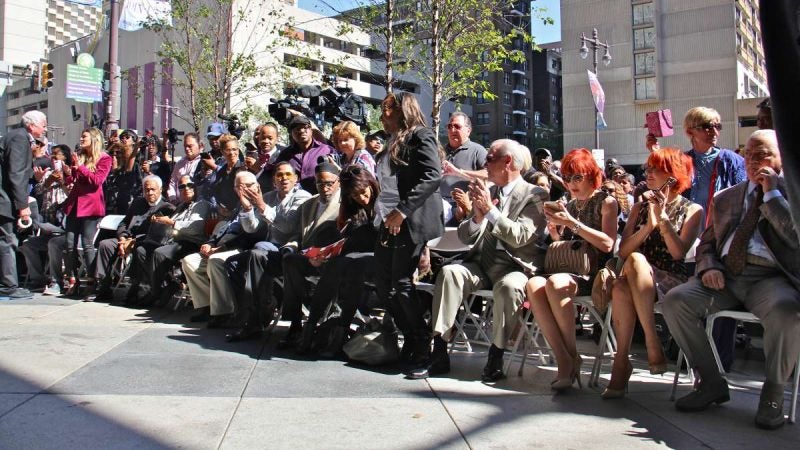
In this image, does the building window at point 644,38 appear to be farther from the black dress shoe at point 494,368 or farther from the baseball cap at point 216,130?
the black dress shoe at point 494,368

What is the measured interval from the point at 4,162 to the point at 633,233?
7222 mm

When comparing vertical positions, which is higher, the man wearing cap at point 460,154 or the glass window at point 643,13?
the glass window at point 643,13

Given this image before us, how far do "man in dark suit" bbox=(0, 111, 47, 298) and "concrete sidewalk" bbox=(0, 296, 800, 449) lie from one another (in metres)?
2.98

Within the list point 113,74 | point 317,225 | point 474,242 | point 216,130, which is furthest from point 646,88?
point 474,242

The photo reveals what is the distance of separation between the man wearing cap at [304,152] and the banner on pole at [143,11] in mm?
13332

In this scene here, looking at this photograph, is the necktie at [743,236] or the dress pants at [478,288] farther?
the dress pants at [478,288]

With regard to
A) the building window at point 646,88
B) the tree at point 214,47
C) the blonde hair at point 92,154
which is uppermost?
the building window at point 646,88

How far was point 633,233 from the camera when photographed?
167 inches

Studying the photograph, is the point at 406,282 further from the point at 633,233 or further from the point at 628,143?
the point at 628,143

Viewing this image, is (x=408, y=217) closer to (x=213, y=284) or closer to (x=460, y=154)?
(x=460, y=154)

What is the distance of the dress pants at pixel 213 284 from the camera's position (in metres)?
6.22

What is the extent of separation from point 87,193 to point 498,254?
5778 millimetres

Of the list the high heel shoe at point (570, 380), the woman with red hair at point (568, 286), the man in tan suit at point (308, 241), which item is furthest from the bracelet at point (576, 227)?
the man in tan suit at point (308, 241)

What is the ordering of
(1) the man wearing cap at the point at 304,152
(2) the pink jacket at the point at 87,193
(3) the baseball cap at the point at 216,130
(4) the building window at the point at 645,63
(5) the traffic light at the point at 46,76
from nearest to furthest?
1. (1) the man wearing cap at the point at 304,152
2. (2) the pink jacket at the point at 87,193
3. (3) the baseball cap at the point at 216,130
4. (5) the traffic light at the point at 46,76
5. (4) the building window at the point at 645,63
